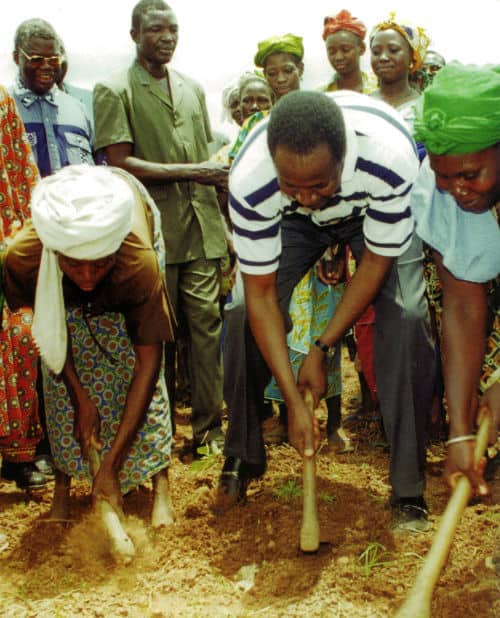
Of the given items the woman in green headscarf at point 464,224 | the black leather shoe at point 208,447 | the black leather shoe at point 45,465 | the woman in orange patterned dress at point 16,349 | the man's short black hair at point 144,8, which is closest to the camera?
the woman in green headscarf at point 464,224

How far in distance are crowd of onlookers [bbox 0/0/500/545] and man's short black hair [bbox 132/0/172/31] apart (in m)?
0.01

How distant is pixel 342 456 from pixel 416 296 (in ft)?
3.78

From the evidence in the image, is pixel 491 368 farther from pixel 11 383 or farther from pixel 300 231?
pixel 11 383

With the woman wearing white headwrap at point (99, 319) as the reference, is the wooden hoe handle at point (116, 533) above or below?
below

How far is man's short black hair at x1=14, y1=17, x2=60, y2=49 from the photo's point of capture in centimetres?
403

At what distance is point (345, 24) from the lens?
4.46 metres

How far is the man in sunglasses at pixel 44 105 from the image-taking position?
3.98 metres

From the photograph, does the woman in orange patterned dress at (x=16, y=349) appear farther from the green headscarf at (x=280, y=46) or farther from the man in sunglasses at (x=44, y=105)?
the green headscarf at (x=280, y=46)

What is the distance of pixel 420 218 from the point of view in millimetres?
2668

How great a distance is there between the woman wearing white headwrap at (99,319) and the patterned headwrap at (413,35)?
1.80m

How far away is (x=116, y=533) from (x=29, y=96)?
2432mm

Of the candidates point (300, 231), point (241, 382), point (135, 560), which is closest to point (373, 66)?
point (300, 231)

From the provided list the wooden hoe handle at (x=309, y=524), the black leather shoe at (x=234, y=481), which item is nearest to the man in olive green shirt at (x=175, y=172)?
the black leather shoe at (x=234, y=481)

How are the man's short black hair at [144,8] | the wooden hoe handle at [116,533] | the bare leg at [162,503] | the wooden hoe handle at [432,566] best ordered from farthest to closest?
the man's short black hair at [144,8] → the bare leg at [162,503] → the wooden hoe handle at [116,533] → the wooden hoe handle at [432,566]
